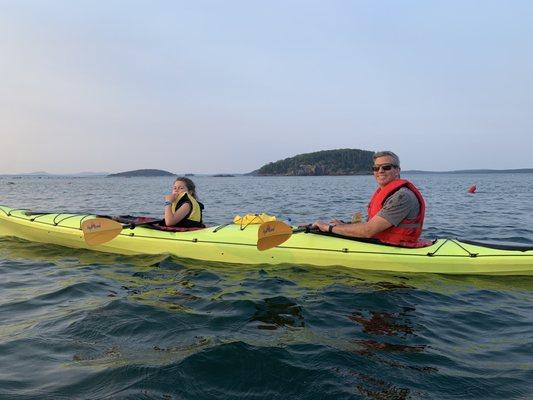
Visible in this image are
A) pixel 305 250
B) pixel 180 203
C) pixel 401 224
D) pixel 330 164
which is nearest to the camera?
pixel 401 224

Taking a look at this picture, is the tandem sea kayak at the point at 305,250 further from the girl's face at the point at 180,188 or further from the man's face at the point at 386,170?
the man's face at the point at 386,170

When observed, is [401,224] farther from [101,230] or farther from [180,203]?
[101,230]

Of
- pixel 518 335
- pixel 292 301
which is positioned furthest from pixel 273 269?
pixel 518 335

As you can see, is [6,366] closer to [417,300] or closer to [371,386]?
[371,386]

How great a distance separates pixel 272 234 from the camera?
643 cm

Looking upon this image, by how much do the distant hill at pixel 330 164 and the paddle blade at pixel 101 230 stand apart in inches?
5318

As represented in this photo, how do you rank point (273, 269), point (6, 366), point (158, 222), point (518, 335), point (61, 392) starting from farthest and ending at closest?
1. point (158, 222)
2. point (273, 269)
3. point (518, 335)
4. point (6, 366)
5. point (61, 392)

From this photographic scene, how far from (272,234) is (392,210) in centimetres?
178

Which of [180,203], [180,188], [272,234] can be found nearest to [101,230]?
[180,203]

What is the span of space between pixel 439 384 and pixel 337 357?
0.79 m

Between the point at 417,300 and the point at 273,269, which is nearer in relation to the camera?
the point at 417,300

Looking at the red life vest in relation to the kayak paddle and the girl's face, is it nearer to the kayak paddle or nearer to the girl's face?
the kayak paddle

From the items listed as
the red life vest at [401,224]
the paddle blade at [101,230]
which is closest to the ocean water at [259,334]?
the red life vest at [401,224]

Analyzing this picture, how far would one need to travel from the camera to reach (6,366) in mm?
3383
